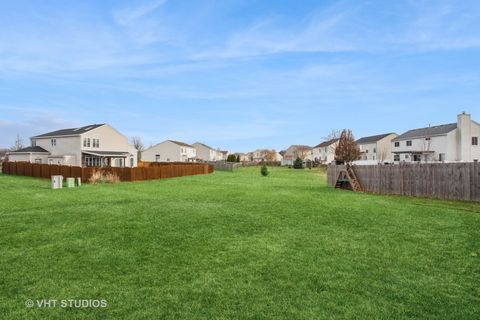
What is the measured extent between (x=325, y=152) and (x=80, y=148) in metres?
65.1

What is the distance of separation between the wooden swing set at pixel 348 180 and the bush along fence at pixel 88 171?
1764cm

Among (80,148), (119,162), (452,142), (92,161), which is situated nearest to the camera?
(80,148)

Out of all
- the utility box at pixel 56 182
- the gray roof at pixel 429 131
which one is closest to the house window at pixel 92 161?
the utility box at pixel 56 182

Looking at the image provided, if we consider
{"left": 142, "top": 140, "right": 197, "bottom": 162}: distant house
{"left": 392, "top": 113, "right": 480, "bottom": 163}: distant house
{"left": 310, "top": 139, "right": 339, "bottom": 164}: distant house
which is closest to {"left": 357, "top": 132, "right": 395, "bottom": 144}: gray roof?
{"left": 310, "top": 139, "right": 339, "bottom": 164}: distant house

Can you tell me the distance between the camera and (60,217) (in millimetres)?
10336

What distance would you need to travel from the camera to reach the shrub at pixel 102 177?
1054 inches

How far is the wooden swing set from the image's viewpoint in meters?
20.8

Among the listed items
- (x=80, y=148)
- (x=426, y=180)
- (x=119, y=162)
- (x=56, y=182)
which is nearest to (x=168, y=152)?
(x=119, y=162)

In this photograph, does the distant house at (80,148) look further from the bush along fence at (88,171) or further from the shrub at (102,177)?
the shrub at (102,177)

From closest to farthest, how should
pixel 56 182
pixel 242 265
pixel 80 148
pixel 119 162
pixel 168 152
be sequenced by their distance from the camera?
pixel 242 265
pixel 56 182
pixel 80 148
pixel 119 162
pixel 168 152

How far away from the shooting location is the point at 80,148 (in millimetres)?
45875

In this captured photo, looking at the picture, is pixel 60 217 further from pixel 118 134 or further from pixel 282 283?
pixel 118 134

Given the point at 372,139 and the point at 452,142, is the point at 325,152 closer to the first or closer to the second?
the point at 372,139

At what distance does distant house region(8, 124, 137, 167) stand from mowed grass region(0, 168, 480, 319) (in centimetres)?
3867
